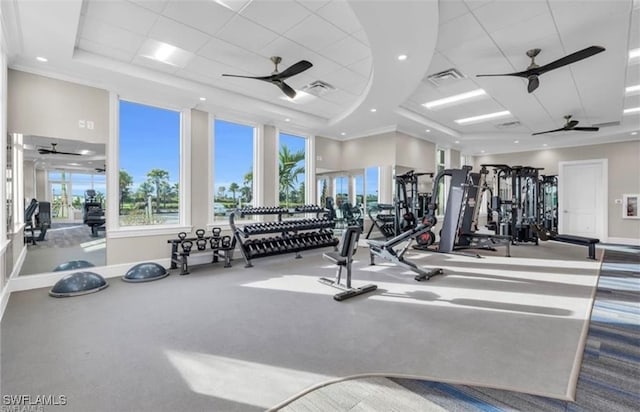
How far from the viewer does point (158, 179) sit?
17.8ft

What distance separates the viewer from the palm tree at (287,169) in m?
7.38

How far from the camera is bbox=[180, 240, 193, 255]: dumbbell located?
15.8 feet

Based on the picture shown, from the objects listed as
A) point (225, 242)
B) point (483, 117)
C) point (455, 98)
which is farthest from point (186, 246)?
point (483, 117)

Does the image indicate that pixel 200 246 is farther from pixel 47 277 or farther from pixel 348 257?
pixel 348 257

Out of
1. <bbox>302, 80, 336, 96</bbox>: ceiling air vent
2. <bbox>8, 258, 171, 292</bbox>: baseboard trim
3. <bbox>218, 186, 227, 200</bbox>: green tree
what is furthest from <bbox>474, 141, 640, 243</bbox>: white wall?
<bbox>8, 258, 171, 292</bbox>: baseboard trim

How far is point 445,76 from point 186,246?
5050 millimetres

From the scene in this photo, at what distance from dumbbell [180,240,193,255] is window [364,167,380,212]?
4.42 m

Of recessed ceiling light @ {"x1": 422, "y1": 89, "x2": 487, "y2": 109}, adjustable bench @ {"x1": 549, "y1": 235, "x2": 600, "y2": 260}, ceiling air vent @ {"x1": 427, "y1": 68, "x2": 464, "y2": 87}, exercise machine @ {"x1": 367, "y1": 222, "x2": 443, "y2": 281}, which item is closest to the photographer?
exercise machine @ {"x1": 367, "y1": 222, "x2": 443, "y2": 281}

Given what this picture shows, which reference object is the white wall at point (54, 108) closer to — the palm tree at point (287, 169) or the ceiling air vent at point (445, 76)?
the palm tree at point (287, 169)

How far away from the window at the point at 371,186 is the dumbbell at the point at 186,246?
4420mm

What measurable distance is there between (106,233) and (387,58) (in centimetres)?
491

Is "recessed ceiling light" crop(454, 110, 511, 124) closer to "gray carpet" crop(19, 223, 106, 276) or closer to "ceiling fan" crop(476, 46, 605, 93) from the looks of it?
"ceiling fan" crop(476, 46, 605, 93)

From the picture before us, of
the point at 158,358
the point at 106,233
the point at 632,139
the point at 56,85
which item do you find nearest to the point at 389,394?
the point at 158,358

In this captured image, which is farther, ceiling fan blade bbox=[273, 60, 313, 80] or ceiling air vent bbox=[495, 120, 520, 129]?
ceiling air vent bbox=[495, 120, 520, 129]
